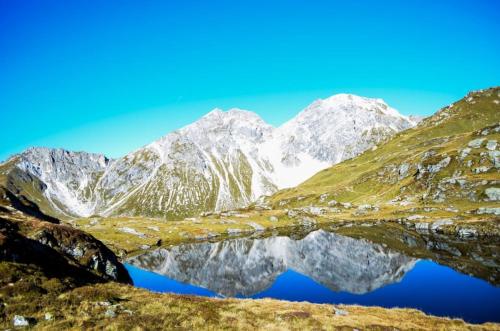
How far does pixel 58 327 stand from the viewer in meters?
24.4

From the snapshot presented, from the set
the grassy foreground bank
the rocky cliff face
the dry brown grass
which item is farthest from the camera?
the rocky cliff face

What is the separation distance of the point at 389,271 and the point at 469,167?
425 feet

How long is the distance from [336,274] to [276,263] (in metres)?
22.8

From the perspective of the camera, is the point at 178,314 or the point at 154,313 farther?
the point at 178,314

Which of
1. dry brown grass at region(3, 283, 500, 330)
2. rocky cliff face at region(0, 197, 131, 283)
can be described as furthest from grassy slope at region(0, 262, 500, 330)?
rocky cliff face at region(0, 197, 131, 283)

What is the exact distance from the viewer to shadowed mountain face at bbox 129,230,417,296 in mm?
87050

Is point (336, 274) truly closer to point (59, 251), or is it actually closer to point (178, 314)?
point (59, 251)

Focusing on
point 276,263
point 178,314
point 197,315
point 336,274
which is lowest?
point 336,274

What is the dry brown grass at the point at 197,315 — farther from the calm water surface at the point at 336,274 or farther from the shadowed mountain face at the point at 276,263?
the shadowed mountain face at the point at 276,263

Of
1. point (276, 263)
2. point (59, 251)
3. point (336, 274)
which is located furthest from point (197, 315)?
point (276, 263)

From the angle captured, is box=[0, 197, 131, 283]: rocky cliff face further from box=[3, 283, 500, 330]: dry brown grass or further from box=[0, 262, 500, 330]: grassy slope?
box=[3, 283, 500, 330]: dry brown grass

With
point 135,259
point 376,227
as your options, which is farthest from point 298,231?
point 135,259

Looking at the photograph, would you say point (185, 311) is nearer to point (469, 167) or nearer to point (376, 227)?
point (376, 227)

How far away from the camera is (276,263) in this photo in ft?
362
